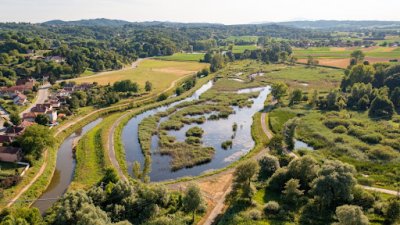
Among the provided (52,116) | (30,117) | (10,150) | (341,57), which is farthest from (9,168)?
(341,57)

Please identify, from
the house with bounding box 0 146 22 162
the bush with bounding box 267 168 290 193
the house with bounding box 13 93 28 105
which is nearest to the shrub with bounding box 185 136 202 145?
the bush with bounding box 267 168 290 193

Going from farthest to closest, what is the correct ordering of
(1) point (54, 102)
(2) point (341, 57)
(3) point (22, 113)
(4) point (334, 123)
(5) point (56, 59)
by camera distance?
(2) point (341, 57) → (5) point (56, 59) → (1) point (54, 102) → (3) point (22, 113) → (4) point (334, 123)

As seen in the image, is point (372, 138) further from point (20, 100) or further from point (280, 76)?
point (20, 100)

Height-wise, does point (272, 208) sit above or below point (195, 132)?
above

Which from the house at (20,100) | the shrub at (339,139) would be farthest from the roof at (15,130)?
the shrub at (339,139)

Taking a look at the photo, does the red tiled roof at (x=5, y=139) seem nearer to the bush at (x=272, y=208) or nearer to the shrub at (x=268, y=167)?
the shrub at (x=268, y=167)
